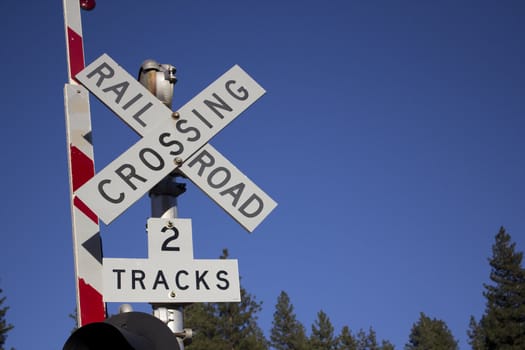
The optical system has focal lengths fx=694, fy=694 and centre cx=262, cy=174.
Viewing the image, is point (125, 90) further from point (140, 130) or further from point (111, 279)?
point (111, 279)

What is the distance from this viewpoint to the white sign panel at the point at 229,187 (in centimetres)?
375

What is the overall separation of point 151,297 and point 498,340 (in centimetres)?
4673

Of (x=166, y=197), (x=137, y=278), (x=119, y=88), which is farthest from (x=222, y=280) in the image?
(x=119, y=88)

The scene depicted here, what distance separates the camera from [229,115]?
396cm

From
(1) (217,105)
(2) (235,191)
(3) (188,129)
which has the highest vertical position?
(1) (217,105)

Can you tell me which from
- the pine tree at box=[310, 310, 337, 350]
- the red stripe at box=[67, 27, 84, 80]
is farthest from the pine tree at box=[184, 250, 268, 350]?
the red stripe at box=[67, 27, 84, 80]

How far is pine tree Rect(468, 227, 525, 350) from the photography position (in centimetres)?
4591

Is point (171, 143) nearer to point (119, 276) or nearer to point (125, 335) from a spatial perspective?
point (119, 276)

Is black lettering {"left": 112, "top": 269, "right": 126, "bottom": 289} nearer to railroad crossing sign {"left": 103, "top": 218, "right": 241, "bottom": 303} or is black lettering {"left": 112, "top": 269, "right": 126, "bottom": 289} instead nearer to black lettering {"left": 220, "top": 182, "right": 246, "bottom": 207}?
railroad crossing sign {"left": 103, "top": 218, "right": 241, "bottom": 303}

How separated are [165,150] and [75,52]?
1.04 m

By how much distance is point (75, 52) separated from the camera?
14.1ft

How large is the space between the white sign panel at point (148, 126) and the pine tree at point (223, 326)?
137 feet

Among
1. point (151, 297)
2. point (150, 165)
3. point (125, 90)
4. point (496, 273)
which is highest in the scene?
point (496, 273)

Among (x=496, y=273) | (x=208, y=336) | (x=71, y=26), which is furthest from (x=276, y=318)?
(x=71, y=26)
